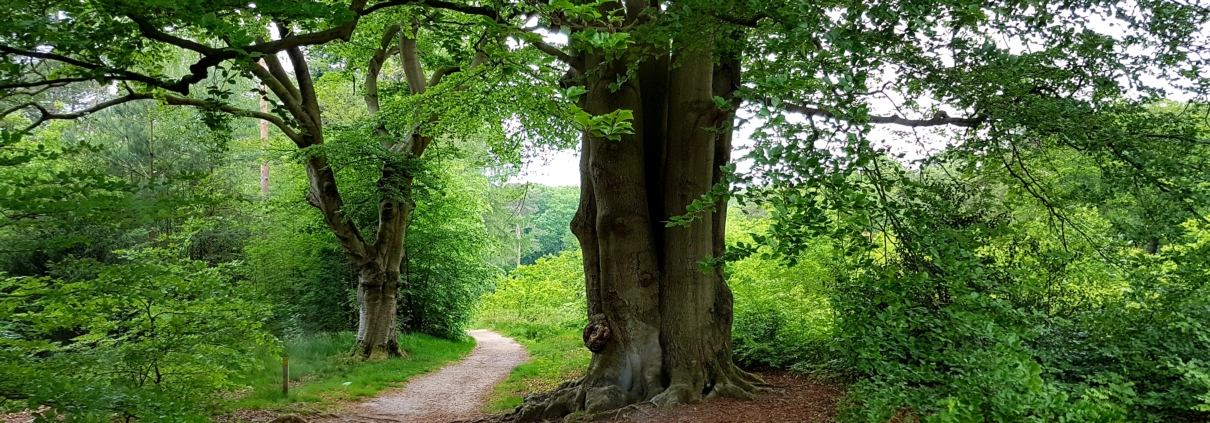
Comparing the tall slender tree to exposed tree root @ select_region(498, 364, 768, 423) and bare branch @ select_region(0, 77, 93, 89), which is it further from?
exposed tree root @ select_region(498, 364, 768, 423)

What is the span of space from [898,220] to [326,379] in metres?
9.22

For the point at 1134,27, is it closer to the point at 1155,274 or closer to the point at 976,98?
the point at 976,98

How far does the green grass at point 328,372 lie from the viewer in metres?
8.06

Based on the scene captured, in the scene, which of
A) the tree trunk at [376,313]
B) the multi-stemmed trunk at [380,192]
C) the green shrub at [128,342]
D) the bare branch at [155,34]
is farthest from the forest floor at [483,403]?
the bare branch at [155,34]

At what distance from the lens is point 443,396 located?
9.54 metres

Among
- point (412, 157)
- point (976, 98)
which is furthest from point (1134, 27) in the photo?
point (412, 157)

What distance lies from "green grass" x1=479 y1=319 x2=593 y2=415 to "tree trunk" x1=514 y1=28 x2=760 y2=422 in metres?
2.22

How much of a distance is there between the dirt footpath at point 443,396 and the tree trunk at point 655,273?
2.36 meters

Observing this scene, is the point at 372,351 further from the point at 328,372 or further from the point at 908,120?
the point at 908,120

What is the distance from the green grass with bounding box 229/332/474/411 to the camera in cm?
806

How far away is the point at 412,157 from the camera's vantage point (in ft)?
36.4

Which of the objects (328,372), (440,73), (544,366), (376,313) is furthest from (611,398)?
(376,313)

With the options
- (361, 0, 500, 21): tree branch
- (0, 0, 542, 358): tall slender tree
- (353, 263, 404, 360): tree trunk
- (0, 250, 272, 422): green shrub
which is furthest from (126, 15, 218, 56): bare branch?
(353, 263, 404, 360): tree trunk

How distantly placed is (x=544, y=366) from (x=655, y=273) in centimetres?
598
